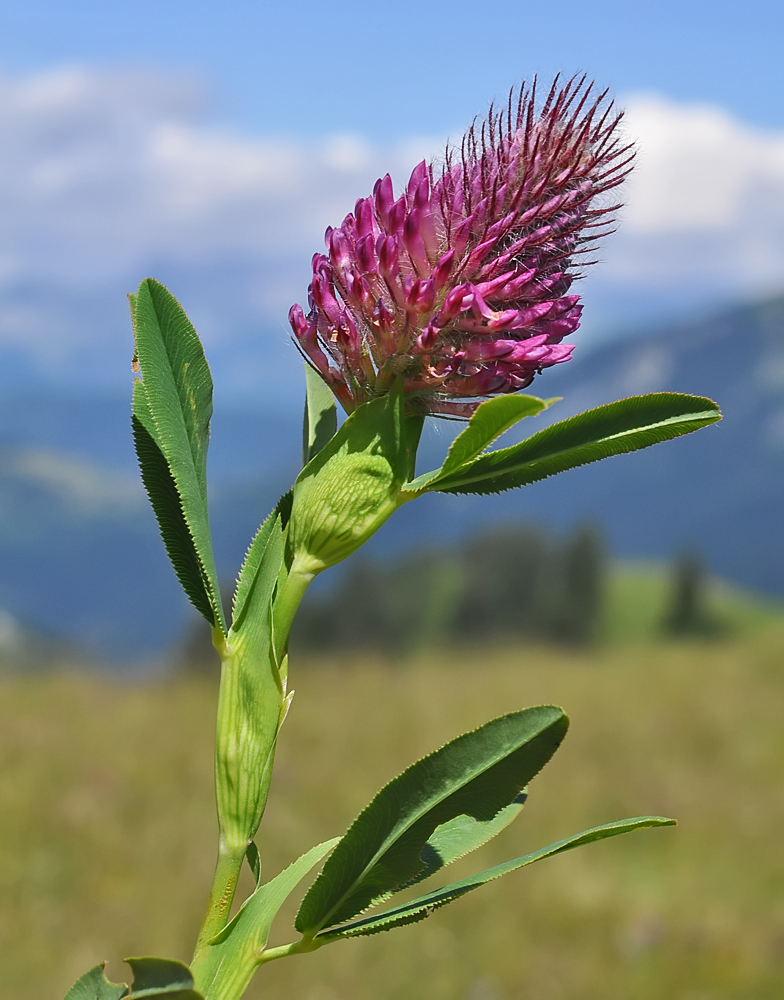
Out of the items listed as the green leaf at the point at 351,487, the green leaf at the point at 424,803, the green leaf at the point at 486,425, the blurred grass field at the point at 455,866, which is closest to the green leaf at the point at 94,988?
the green leaf at the point at 424,803

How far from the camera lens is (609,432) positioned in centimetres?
101

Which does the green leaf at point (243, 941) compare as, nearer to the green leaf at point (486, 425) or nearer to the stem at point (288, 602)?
the stem at point (288, 602)

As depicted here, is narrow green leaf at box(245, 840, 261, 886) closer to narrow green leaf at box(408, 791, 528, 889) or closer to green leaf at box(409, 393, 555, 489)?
narrow green leaf at box(408, 791, 528, 889)

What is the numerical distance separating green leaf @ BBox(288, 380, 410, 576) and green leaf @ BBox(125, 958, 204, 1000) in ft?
1.36

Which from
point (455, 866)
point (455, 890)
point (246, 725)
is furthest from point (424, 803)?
point (455, 866)

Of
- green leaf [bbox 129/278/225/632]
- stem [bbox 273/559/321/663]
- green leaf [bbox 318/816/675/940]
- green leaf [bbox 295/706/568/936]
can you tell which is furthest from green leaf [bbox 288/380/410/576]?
green leaf [bbox 318/816/675/940]

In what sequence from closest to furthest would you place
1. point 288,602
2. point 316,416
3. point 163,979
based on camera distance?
point 163,979 → point 288,602 → point 316,416

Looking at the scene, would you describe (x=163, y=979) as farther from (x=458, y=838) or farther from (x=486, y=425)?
(x=486, y=425)

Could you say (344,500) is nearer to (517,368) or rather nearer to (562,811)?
(517,368)

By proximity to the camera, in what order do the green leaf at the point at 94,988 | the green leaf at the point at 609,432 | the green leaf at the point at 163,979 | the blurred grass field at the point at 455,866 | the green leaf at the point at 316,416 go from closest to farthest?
the green leaf at the point at 163,979 → the green leaf at the point at 94,988 → the green leaf at the point at 609,432 → the green leaf at the point at 316,416 → the blurred grass field at the point at 455,866

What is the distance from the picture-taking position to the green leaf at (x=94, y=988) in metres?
0.89

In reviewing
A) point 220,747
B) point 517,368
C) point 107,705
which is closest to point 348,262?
point 517,368

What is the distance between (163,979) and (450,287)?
2.57 ft

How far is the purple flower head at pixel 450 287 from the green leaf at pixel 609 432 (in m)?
0.12
